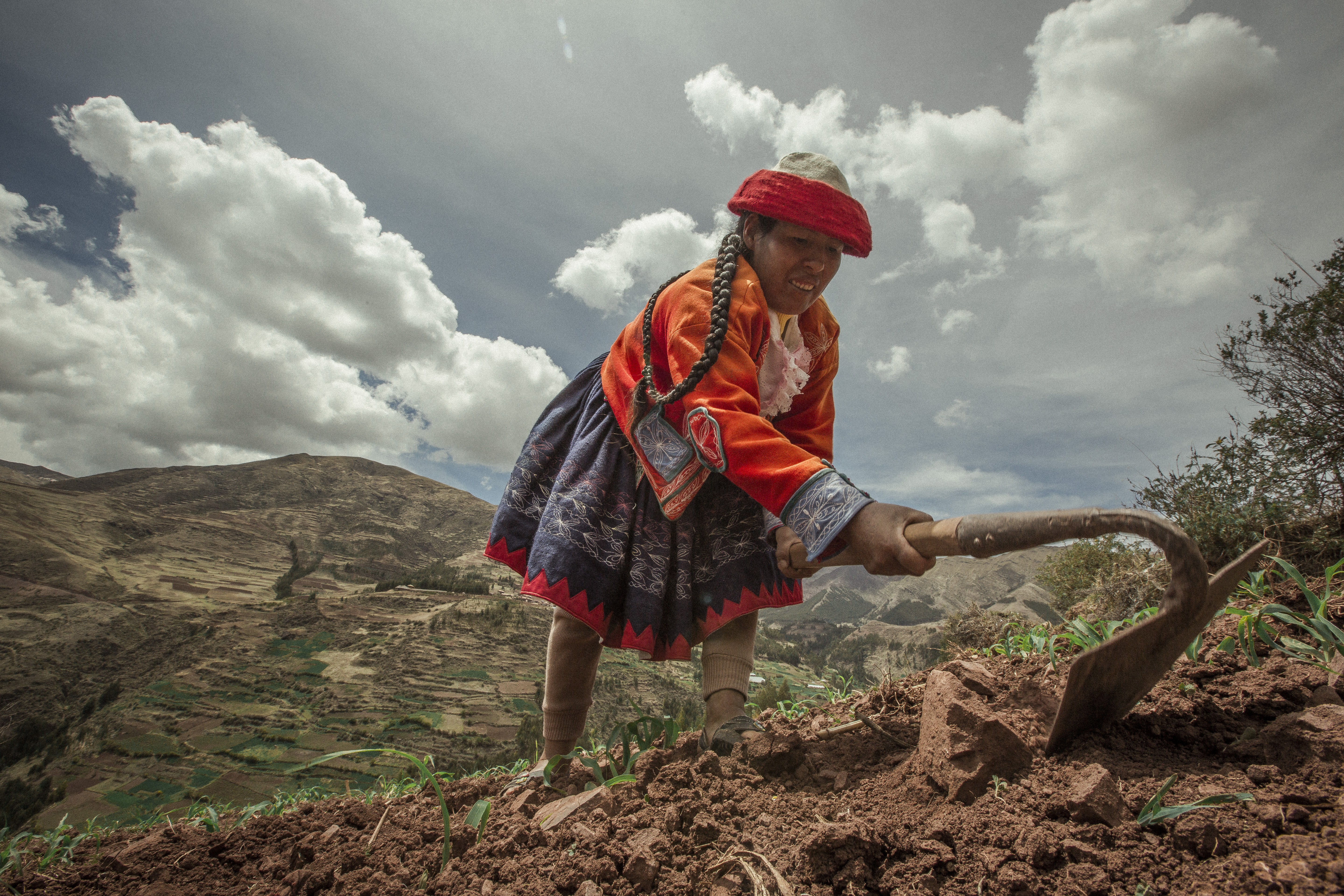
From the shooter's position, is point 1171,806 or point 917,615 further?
point 917,615

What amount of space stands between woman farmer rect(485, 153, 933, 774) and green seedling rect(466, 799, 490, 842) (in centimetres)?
60

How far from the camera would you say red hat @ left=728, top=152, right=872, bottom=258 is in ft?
5.81

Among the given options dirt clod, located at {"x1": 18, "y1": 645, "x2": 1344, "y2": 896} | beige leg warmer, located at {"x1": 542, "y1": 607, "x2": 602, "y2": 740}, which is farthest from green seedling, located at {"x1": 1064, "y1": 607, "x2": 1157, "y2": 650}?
beige leg warmer, located at {"x1": 542, "y1": 607, "x2": 602, "y2": 740}

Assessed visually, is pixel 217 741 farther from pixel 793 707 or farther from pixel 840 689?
pixel 840 689

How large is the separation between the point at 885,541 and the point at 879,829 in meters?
0.50

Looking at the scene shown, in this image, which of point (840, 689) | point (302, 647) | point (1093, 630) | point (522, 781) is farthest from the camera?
point (302, 647)

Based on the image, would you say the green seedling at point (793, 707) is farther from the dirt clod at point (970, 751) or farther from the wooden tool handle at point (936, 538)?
the wooden tool handle at point (936, 538)

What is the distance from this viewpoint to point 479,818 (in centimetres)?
122

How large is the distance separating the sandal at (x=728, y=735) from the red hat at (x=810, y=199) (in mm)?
1641

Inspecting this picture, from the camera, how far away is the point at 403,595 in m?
19.6

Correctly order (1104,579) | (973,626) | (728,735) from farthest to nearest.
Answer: (973,626) < (1104,579) < (728,735)

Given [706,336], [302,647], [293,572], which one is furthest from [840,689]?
[293,572]

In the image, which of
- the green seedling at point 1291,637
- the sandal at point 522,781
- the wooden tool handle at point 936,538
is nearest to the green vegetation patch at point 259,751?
the sandal at point 522,781

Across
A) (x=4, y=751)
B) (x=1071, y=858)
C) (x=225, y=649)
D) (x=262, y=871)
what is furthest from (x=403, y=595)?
(x=1071, y=858)
